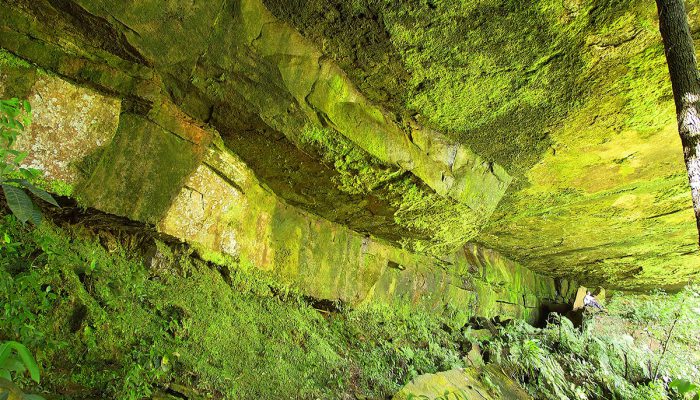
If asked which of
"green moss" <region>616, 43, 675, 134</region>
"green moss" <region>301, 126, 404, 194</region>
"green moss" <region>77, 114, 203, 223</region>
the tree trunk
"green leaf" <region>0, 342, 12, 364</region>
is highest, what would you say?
"green moss" <region>616, 43, 675, 134</region>

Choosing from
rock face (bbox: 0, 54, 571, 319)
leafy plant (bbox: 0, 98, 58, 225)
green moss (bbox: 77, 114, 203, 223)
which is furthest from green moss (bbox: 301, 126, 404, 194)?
leafy plant (bbox: 0, 98, 58, 225)

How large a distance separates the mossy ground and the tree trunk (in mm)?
3107

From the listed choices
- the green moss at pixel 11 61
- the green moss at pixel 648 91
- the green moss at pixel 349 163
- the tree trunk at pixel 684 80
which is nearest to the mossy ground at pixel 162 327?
the green moss at pixel 11 61

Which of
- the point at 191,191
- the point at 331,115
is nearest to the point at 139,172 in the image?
the point at 191,191

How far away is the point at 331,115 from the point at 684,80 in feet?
7.88

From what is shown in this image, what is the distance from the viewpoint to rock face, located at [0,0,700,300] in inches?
97.2

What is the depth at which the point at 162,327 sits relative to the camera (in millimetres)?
2676

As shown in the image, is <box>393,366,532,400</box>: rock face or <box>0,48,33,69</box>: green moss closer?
<box>0,48,33,69</box>: green moss

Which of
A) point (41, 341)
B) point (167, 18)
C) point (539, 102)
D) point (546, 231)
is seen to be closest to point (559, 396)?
point (546, 231)

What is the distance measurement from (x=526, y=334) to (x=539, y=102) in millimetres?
5618

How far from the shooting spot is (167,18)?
2.46 meters

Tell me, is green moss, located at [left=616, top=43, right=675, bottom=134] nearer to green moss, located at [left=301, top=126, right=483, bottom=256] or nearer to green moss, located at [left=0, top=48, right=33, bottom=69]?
green moss, located at [left=301, top=126, right=483, bottom=256]

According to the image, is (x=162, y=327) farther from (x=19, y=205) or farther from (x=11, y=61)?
(x=11, y=61)

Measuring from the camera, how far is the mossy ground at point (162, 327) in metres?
2.09
